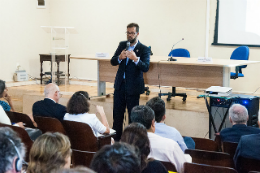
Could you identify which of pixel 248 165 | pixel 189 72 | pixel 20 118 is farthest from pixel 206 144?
pixel 189 72

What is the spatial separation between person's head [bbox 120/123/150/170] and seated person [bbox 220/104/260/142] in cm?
134

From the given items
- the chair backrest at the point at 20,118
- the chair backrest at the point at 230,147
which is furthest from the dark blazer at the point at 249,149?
the chair backrest at the point at 20,118

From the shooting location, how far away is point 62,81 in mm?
8461

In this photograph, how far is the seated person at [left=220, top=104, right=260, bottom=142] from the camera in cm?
291

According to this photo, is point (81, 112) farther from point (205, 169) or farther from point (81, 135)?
point (205, 169)

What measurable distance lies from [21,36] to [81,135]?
19.9 feet

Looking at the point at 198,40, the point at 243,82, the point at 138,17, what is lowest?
the point at 243,82

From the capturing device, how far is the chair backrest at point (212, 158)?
236 cm

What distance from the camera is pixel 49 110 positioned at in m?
3.39

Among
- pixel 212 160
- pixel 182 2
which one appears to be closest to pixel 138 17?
pixel 182 2

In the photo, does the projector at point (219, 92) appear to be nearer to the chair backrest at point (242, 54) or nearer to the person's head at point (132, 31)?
the person's head at point (132, 31)

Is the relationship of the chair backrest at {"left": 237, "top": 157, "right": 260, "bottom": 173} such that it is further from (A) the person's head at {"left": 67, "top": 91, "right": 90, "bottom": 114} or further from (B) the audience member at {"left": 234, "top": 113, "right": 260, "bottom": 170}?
(A) the person's head at {"left": 67, "top": 91, "right": 90, "bottom": 114}

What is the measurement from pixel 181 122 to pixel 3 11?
525 centimetres

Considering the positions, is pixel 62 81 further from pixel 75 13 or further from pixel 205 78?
pixel 205 78
